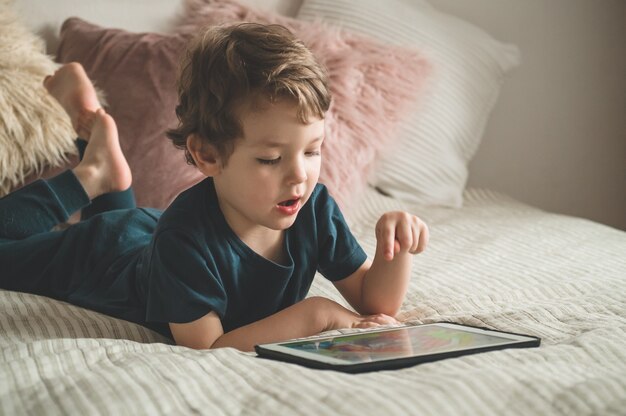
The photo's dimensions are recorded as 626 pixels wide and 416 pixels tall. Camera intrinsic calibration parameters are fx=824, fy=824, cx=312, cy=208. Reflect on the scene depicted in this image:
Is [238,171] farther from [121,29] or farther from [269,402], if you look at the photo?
[121,29]

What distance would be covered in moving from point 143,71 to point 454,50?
2.90 feet

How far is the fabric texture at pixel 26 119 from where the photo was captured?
162 centimetres

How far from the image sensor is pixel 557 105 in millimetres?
2553

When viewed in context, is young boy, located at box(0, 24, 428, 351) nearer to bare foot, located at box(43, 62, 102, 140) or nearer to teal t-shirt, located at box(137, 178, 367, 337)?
teal t-shirt, located at box(137, 178, 367, 337)

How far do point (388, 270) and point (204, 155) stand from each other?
303 mm

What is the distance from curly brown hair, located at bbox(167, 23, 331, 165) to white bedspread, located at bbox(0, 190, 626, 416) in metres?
0.29

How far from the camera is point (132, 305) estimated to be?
1.21m

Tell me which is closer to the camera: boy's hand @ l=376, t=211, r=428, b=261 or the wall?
boy's hand @ l=376, t=211, r=428, b=261

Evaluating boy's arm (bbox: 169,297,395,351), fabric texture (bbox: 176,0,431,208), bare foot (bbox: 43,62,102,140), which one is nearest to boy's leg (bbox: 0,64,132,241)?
bare foot (bbox: 43,62,102,140)

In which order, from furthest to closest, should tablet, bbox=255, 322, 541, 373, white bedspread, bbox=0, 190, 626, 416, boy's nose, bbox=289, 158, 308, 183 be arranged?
boy's nose, bbox=289, 158, 308, 183 < tablet, bbox=255, 322, 541, 373 < white bedspread, bbox=0, 190, 626, 416

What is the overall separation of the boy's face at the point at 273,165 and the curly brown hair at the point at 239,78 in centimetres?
1

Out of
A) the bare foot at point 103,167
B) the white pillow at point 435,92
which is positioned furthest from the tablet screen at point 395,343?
the white pillow at point 435,92

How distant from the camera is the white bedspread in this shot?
0.74 meters

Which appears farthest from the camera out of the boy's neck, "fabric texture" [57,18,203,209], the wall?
the wall
